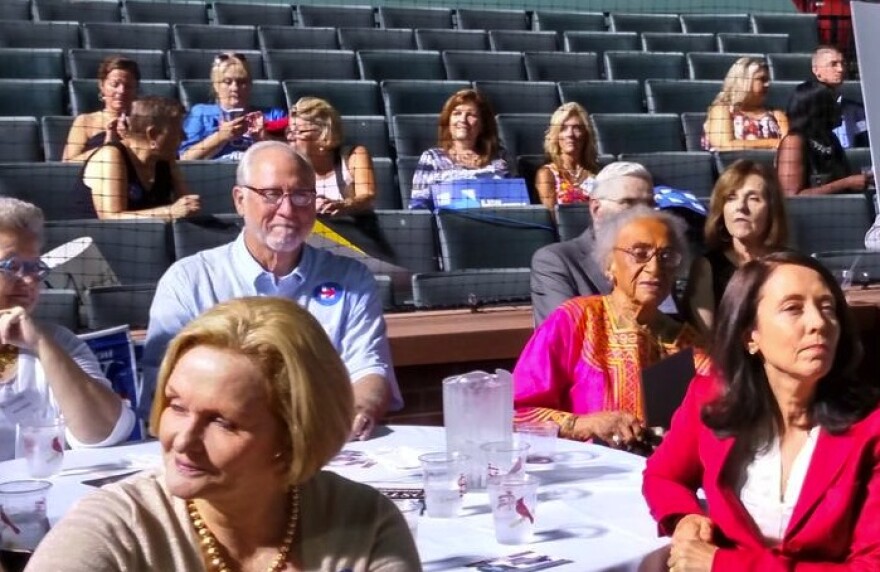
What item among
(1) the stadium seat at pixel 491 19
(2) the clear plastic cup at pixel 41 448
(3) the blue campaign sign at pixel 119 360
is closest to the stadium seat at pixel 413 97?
(1) the stadium seat at pixel 491 19

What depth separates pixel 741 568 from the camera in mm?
1970

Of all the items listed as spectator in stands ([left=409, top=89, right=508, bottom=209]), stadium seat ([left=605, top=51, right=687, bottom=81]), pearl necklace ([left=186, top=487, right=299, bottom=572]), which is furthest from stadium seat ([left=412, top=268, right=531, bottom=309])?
stadium seat ([left=605, top=51, right=687, bottom=81])

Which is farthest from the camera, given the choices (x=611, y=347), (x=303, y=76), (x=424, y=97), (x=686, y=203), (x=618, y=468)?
(x=303, y=76)

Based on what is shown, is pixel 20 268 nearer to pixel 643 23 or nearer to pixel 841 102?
pixel 841 102

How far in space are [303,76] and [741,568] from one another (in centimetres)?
594

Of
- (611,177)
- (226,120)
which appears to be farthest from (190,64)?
(611,177)

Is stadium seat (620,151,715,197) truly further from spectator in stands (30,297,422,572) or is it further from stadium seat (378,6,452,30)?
spectator in stands (30,297,422,572)

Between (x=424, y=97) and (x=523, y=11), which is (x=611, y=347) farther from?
(x=523, y=11)

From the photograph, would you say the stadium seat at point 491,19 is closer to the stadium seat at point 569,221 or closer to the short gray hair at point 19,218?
the stadium seat at point 569,221

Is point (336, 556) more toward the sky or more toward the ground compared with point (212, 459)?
more toward the ground

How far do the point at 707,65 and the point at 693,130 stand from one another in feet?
5.34

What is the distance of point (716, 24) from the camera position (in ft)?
33.4

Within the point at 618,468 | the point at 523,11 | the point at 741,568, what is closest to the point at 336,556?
the point at 741,568

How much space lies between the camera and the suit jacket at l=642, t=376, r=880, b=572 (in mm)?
1981
